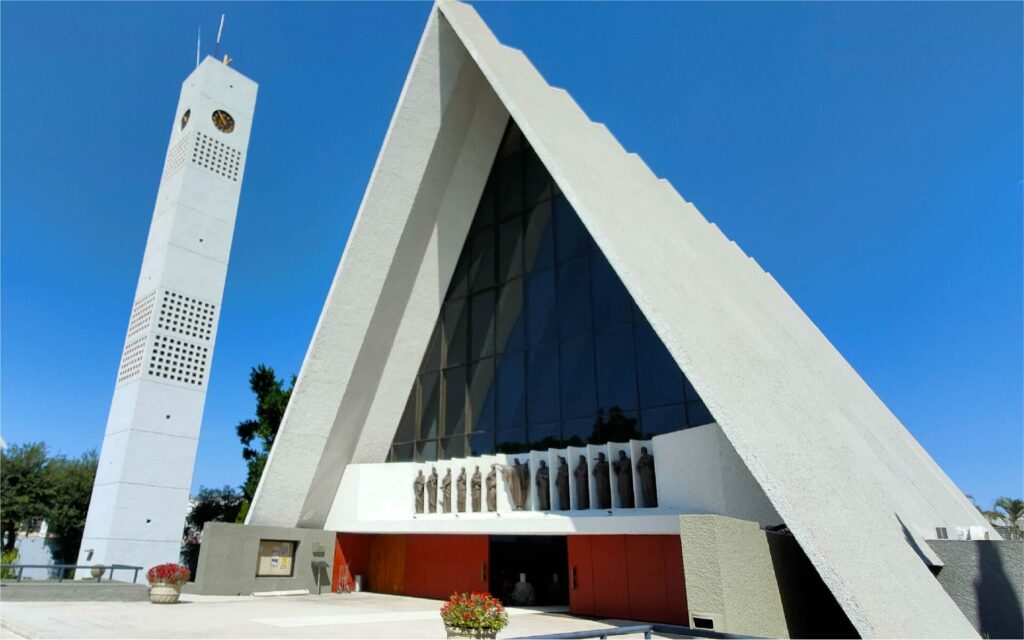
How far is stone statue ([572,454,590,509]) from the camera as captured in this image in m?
12.6

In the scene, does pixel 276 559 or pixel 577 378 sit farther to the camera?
pixel 276 559

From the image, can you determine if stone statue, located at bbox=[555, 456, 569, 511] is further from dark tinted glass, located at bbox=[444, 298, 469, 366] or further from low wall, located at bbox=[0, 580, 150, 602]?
low wall, located at bbox=[0, 580, 150, 602]

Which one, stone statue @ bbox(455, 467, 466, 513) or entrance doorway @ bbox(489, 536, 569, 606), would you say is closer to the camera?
entrance doorway @ bbox(489, 536, 569, 606)

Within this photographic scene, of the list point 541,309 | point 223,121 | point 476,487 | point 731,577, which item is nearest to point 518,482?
point 476,487

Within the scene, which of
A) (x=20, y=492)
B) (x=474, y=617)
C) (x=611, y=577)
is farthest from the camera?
(x=20, y=492)

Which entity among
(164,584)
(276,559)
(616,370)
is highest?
(616,370)

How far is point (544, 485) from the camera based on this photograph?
13219 millimetres

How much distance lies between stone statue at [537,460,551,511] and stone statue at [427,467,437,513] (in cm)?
324

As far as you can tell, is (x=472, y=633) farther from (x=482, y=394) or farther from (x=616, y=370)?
(x=482, y=394)

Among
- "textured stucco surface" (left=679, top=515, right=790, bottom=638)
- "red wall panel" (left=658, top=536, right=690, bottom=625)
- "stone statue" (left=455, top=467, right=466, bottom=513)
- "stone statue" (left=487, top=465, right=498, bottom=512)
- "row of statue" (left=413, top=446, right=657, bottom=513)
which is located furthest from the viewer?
"stone statue" (left=455, top=467, right=466, bottom=513)

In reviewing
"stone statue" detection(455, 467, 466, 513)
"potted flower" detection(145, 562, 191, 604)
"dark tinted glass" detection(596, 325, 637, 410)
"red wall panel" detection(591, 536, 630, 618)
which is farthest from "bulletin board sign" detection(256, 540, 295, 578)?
"dark tinted glass" detection(596, 325, 637, 410)

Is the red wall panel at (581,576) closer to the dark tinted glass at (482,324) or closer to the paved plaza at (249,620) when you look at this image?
the paved plaza at (249,620)

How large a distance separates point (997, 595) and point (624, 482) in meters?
5.64

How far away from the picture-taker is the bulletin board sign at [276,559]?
15.6 meters
